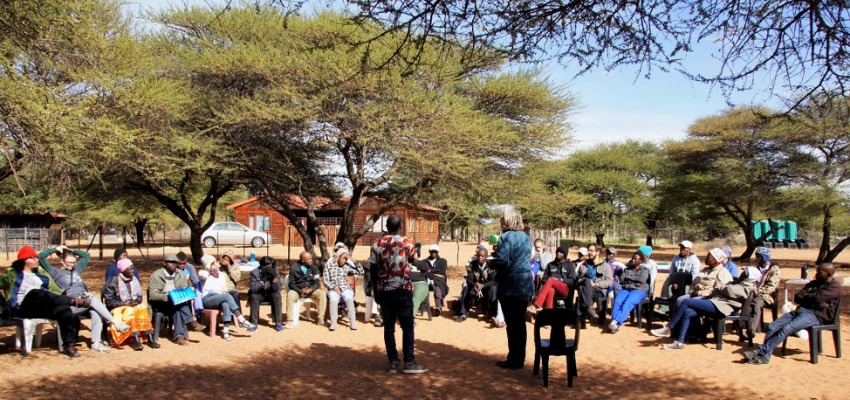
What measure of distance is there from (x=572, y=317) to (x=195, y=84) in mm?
13176

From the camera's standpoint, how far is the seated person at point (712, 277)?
785 centimetres

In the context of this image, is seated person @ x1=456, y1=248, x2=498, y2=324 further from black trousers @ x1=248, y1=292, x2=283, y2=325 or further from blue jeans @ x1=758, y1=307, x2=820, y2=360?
blue jeans @ x1=758, y1=307, x2=820, y2=360

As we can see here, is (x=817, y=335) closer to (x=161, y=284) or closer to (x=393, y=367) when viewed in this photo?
(x=393, y=367)

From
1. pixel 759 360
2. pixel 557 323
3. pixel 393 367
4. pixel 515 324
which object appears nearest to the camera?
pixel 557 323

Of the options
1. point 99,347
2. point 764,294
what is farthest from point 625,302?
point 99,347

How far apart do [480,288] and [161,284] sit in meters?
4.63

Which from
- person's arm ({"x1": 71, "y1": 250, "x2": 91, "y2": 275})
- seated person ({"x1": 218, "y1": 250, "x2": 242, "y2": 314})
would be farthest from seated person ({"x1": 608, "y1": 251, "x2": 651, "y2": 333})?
person's arm ({"x1": 71, "y1": 250, "x2": 91, "y2": 275})

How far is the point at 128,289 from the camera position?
7.84 metres

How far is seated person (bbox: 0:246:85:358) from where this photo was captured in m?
6.84

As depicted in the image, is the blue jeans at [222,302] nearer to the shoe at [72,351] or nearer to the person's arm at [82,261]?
the person's arm at [82,261]

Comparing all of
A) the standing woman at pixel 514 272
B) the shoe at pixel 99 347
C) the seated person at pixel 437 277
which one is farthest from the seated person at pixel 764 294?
the shoe at pixel 99 347

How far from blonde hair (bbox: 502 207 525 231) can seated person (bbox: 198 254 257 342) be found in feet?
13.8

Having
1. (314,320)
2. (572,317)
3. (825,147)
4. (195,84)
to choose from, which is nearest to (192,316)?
(314,320)

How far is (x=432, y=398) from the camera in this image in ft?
17.5
